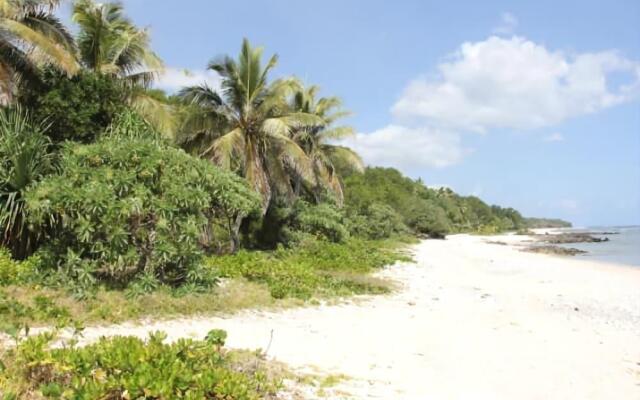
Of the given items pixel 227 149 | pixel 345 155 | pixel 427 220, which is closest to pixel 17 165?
pixel 227 149

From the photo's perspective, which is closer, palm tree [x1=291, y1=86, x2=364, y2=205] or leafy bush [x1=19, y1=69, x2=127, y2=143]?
leafy bush [x1=19, y1=69, x2=127, y2=143]

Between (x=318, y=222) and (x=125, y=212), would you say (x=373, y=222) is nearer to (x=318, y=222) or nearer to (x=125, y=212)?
(x=318, y=222)

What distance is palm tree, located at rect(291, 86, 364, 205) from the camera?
2297 cm

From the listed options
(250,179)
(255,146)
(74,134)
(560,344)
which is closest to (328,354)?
(560,344)

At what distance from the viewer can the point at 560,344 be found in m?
7.16

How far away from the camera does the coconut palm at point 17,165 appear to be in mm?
8453

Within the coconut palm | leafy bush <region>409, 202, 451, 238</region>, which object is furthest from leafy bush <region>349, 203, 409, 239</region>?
the coconut palm

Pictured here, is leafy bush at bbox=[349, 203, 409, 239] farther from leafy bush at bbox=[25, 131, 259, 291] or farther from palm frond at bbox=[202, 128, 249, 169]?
leafy bush at bbox=[25, 131, 259, 291]

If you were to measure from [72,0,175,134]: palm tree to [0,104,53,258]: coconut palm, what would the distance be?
14.3 ft

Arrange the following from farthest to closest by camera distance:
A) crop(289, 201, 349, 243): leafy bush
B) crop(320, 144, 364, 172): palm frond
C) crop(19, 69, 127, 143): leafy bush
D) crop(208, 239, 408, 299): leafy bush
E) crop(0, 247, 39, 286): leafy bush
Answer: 1. crop(320, 144, 364, 172): palm frond
2. crop(289, 201, 349, 243): leafy bush
3. crop(19, 69, 127, 143): leafy bush
4. crop(208, 239, 408, 299): leafy bush
5. crop(0, 247, 39, 286): leafy bush

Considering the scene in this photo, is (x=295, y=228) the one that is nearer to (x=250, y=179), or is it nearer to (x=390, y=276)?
(x=250, y=179)

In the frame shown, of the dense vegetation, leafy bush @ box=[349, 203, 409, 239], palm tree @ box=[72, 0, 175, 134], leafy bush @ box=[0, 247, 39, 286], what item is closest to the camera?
the dense vegetation

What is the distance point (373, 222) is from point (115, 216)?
2717 centimetres

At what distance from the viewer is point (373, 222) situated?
111 feet
